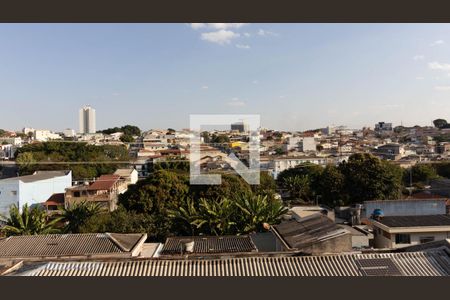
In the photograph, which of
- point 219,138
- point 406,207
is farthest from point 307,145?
point 406,207

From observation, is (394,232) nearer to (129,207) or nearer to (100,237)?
(100,237)

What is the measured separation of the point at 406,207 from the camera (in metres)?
10.3

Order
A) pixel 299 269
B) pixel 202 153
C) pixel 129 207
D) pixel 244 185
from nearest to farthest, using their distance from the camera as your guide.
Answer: pixel 299 269
pixel 129 207
pixel 244 185
pixel 202 153

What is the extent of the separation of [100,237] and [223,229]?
2993 millimetres

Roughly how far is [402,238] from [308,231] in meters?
1.75

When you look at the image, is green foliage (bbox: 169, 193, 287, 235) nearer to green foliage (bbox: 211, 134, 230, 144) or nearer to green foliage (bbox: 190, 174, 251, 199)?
green foliage (bbox: 190, 174, 251, 199)

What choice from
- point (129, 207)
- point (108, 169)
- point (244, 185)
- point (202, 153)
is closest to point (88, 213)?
point (129, 207)

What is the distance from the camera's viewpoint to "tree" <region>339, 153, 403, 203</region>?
1486 centimetres

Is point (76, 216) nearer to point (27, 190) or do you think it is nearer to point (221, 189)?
point (221, 189)

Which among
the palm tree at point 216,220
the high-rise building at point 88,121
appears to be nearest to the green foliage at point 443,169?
the palm tree at point 216,220

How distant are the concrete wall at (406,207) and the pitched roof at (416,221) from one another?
2.71m

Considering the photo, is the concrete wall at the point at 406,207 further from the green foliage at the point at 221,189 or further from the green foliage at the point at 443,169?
the green foliage at the point at 443,169

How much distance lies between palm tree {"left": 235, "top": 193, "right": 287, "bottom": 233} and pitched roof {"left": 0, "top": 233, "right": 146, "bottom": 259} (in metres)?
2.75

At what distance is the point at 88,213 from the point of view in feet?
33.7
